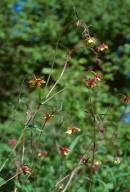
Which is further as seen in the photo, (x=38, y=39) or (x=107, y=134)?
(x=38, y=39)

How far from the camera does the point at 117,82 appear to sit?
393 inches

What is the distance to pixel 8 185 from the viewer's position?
229cm

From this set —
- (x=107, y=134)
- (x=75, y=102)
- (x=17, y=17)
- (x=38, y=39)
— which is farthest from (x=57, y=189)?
(x=38, y=39)

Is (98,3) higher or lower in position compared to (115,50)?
higher

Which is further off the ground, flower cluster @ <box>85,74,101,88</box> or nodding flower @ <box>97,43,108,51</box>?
nodding flower @ <box>97,43,108,51</box>

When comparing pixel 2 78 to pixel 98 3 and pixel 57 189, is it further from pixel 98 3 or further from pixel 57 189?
pixel 57 189

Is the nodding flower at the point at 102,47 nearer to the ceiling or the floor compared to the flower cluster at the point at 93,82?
nearer to the ceiling

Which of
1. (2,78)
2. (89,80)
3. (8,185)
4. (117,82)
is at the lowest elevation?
(117,82)

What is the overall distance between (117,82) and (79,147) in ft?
21.5

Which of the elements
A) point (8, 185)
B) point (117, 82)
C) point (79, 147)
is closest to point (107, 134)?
point (79, 147)

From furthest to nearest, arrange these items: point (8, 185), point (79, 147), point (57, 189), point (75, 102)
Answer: point (75, 102) → point (79, 147) → point (8, 185) → point (57, 189)

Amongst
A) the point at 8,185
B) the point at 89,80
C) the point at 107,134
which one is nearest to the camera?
the point at 89,80

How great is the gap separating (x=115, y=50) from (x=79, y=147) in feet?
23.4

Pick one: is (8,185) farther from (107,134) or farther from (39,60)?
(39,60)
